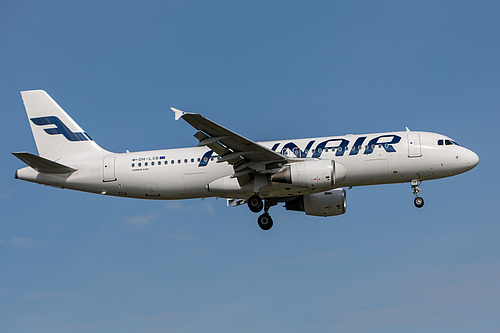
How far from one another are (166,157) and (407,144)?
521 inches

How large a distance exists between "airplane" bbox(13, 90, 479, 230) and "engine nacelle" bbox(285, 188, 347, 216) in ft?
0.19

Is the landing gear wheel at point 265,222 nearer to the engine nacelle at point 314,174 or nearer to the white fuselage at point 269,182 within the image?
the white fuselage at point 269,182

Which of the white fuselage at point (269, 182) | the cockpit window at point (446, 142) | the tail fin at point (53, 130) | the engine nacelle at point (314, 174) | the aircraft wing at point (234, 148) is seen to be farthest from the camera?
the tail fin at point (53, 130)

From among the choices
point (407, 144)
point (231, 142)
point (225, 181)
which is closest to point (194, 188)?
point (225, 181)

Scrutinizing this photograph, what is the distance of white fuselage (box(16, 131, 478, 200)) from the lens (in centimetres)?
3547

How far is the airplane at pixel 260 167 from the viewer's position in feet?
114

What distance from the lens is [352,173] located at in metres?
35.5

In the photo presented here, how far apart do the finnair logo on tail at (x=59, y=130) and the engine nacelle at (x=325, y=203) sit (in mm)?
13781

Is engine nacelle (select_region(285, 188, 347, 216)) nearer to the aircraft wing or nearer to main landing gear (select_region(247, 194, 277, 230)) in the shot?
main landing gear (select_region(247, 194, 277, 230))

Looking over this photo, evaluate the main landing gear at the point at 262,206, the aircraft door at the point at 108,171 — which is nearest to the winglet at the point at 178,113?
the main landing gear at the point at 262,206

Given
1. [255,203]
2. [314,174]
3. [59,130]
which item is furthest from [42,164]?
[314,174]

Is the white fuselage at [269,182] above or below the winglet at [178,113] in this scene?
below

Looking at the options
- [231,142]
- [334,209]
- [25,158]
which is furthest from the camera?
[334,209]

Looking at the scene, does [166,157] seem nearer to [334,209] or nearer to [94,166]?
[94,166]
